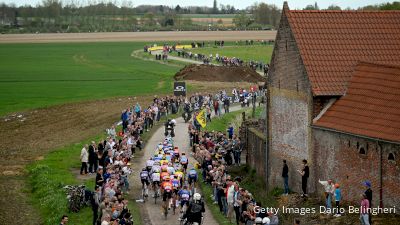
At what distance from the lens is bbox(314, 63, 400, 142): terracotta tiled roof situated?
31922mm

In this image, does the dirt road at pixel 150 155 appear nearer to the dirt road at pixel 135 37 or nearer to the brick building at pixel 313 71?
the brick building at pixel 313 71

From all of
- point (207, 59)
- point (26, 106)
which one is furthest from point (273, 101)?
point (207, 59)

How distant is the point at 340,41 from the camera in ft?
123

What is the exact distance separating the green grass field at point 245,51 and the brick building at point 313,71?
71.9 meters

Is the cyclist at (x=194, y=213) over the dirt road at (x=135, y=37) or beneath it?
over

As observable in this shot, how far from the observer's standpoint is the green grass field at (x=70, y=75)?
7706 cm

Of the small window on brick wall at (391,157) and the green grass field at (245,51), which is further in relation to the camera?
the green grass field at (245,51)

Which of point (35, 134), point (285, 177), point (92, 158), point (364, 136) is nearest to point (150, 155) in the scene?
point (92, 158)

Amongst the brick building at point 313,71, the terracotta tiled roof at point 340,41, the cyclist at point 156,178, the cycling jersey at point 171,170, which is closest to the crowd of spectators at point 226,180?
the cycling jersey at point 171,170

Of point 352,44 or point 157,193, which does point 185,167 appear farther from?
point 352,44

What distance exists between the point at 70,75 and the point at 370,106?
6448cm

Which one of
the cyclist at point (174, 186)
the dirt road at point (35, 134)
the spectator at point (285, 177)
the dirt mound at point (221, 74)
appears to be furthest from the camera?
the dirt mound at point (221, 74)

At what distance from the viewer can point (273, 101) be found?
4006cm

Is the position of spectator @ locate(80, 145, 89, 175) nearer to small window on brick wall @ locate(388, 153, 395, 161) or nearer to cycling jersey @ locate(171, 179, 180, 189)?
cycling jersey @ locate(171, 179, 180, 189)
